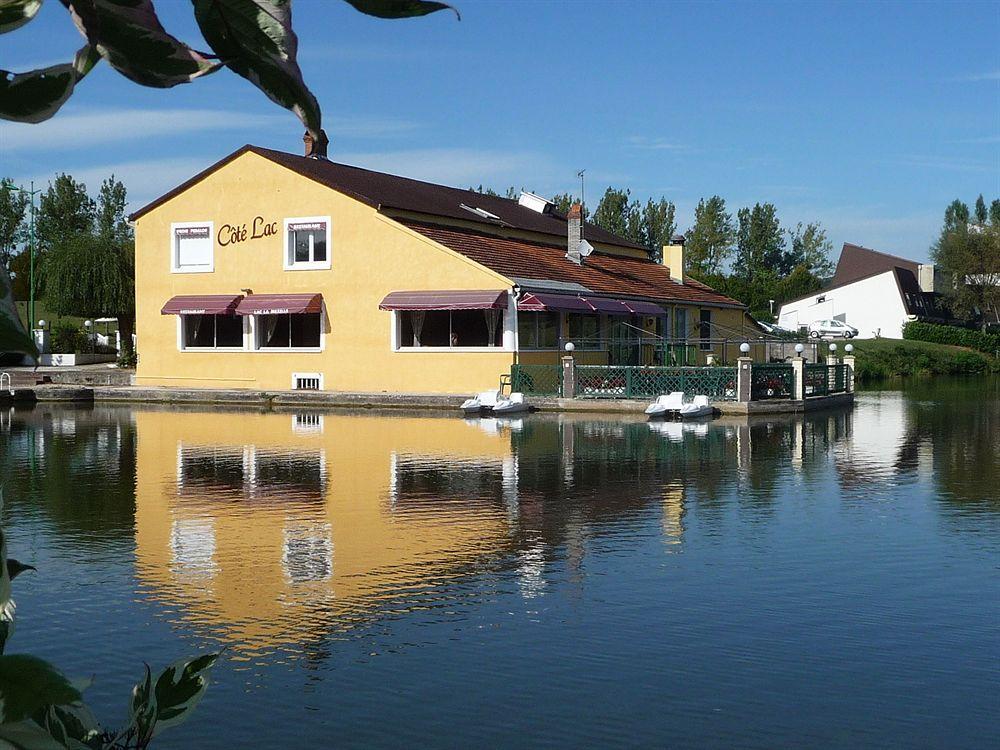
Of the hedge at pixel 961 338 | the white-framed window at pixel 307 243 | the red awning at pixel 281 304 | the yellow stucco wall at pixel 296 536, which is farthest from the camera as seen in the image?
the hedge at pixel 961 338

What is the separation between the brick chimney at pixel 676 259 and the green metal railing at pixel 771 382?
15.7 m

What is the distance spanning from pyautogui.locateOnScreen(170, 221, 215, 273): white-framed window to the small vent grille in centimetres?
435

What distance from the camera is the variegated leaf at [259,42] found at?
48.2 inches

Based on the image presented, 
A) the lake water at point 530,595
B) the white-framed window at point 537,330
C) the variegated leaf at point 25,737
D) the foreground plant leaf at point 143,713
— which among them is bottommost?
the lake water at point 530,595

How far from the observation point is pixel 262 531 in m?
11.6

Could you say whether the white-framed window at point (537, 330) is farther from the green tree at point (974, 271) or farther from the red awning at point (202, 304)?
the green tree at point (974, 271)

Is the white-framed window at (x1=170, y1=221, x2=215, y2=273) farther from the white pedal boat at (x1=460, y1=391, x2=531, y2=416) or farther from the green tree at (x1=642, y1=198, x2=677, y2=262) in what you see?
the green tree at (x1=642, y1=198, x2=677, y2=262)

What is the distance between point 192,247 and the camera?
121 feet

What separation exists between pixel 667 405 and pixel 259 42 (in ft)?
84.6

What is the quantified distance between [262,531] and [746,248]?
93608 mm

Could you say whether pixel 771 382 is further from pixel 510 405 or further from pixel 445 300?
pixel 445 300

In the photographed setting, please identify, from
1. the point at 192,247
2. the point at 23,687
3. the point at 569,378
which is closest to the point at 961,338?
the point at 569,378

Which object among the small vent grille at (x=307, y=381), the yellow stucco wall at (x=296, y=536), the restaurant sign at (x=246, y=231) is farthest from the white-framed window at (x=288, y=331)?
the yellow stucco wall at (x=296, y=536)

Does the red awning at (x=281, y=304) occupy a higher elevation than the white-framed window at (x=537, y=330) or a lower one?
higher
